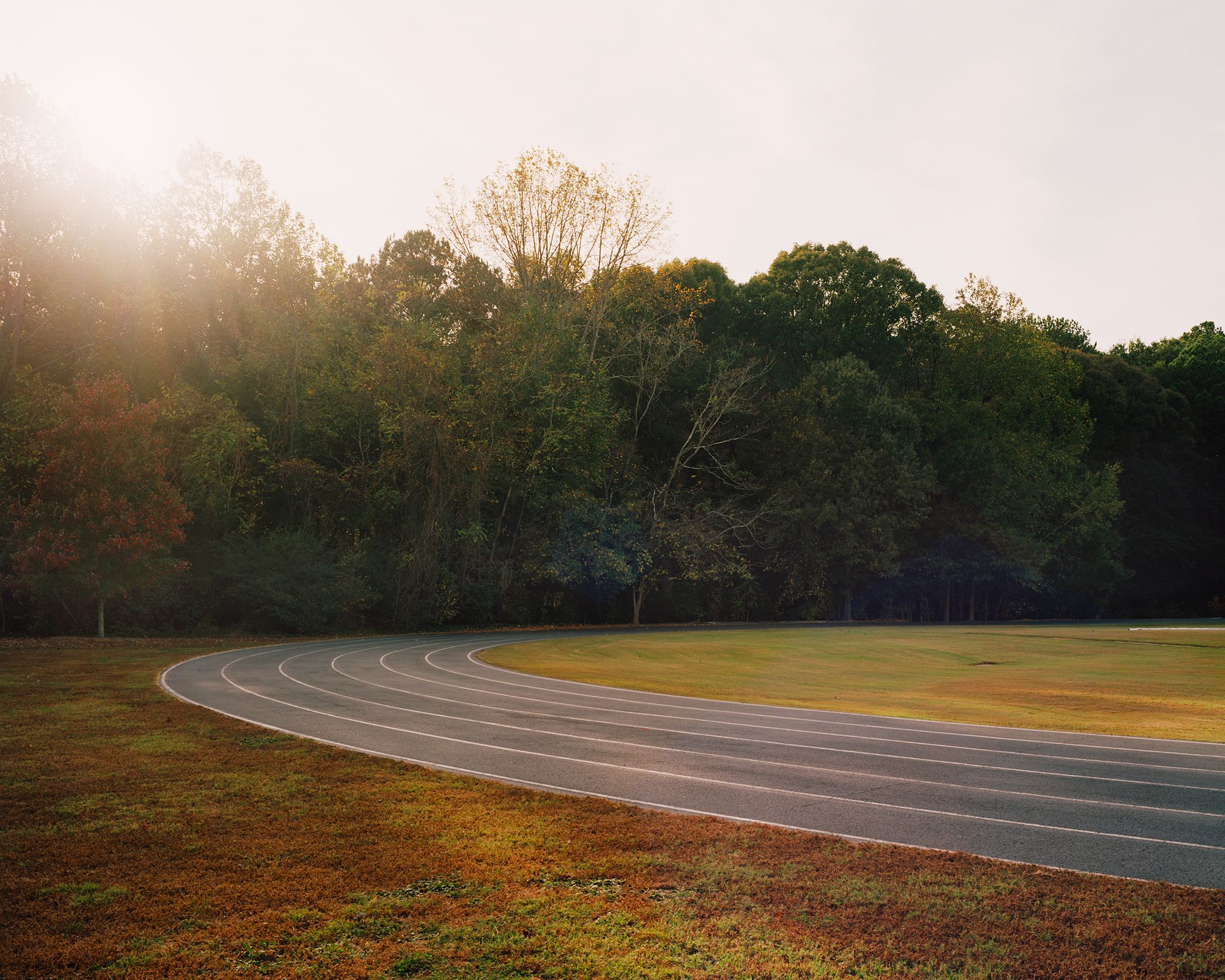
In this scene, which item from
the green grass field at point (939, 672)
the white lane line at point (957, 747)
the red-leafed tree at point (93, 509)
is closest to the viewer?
the white lane line at point (957, 747)

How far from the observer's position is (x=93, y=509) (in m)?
25.3

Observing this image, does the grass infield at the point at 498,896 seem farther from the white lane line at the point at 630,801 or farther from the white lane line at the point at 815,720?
the white lane line at the point at 815,720

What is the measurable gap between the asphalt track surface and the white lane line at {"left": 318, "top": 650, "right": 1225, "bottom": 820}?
1.9 inches

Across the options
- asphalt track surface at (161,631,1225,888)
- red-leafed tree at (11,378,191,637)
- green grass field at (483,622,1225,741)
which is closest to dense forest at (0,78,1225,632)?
red-leafed tree at (11,378,191,637)

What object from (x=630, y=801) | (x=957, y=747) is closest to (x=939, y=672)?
(x=957, y=747)

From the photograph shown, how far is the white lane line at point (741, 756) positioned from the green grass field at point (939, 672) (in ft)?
14.4

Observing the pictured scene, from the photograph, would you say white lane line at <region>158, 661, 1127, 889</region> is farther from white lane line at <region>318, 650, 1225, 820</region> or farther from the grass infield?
white lane line at <region>318, 650, 1225, 820</region>

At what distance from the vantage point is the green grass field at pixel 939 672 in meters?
16.6

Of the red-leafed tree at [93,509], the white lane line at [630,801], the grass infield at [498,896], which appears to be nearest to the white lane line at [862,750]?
the white lane line at [630,801]

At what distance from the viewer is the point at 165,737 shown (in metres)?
11.5

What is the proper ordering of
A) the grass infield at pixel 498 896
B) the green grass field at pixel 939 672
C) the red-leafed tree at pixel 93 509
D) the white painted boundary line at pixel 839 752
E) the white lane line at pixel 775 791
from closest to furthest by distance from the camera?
the grass infield at pixel 498 896 < the white lane line at pixel 775 791 < the white painted boundary line at pixel 839 752 < the green grass field at pixel 939 672 < the red-leafed tree at pixel 93 509

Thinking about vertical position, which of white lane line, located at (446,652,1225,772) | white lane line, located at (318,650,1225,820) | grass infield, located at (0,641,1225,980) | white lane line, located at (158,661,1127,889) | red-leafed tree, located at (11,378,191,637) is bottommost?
white lane line, located at (446,652,1225,772)

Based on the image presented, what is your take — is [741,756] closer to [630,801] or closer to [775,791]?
[775,791]

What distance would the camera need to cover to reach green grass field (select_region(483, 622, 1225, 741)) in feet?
54.4
